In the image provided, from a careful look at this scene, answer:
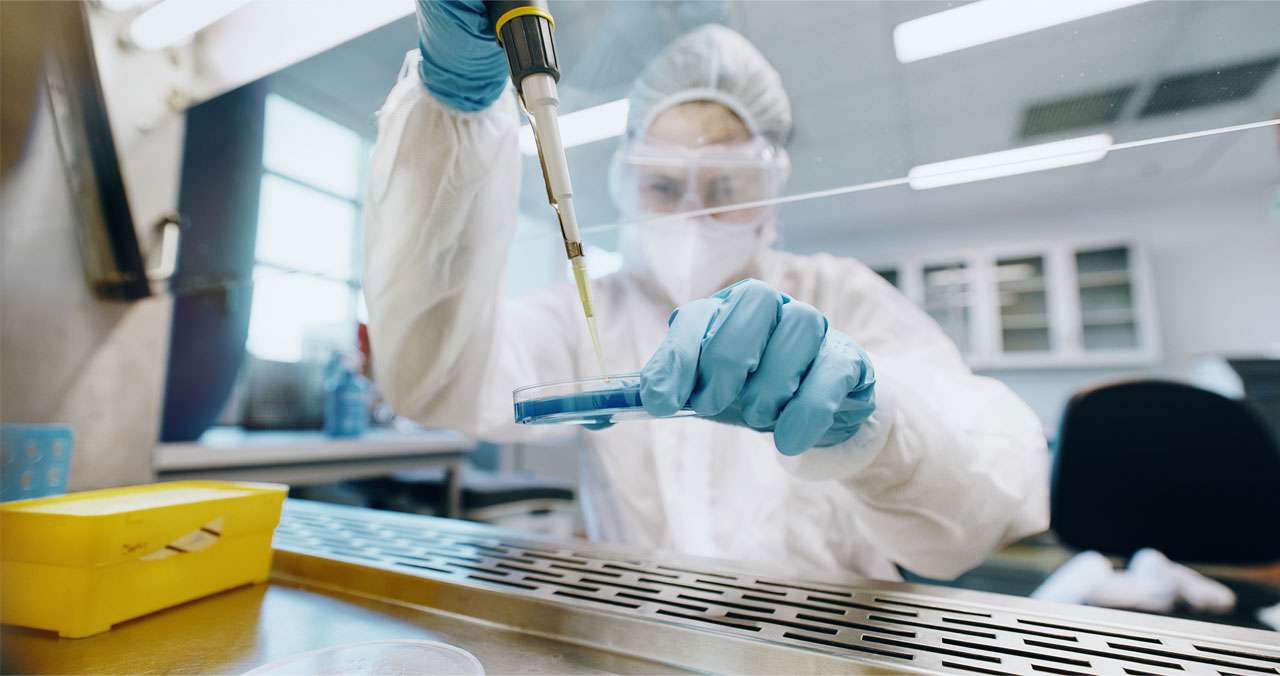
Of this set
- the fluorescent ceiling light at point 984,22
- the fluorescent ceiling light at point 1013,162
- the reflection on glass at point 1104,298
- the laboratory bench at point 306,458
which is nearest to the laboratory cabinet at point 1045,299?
the reflection on glass at point 1104,298

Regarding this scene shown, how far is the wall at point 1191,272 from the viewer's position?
13.6 feet

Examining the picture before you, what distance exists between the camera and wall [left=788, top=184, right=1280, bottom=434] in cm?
415

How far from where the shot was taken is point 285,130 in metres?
0.81

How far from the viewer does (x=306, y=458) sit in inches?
62.6

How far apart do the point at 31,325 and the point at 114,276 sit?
5.3 inches

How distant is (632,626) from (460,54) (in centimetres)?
62

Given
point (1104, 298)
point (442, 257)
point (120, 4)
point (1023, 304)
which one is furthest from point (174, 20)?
point (1104, 298)

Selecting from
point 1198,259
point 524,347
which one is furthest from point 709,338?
point 1198,259

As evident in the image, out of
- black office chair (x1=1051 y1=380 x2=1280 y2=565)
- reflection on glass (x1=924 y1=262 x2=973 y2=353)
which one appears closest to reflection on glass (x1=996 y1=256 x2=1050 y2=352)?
reflection on glass (x1=924 y1=262 x2=973 y2=353)

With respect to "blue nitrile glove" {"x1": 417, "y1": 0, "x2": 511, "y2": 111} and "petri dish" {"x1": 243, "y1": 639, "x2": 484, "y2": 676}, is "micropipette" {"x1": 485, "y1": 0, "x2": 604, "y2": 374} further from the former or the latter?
"petri dish" {"x1": 243, "y1": 639, "x2": 484, "y2": 676}

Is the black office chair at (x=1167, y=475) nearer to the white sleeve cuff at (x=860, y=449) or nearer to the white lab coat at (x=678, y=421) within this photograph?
the white lab coat at (x=678, y=421)

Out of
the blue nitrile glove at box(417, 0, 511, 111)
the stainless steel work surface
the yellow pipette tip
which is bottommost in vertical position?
the stainless steel work surface

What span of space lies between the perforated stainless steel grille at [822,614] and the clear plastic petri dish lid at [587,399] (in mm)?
178

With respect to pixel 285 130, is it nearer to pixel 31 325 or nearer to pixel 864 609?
pixel 31 325
